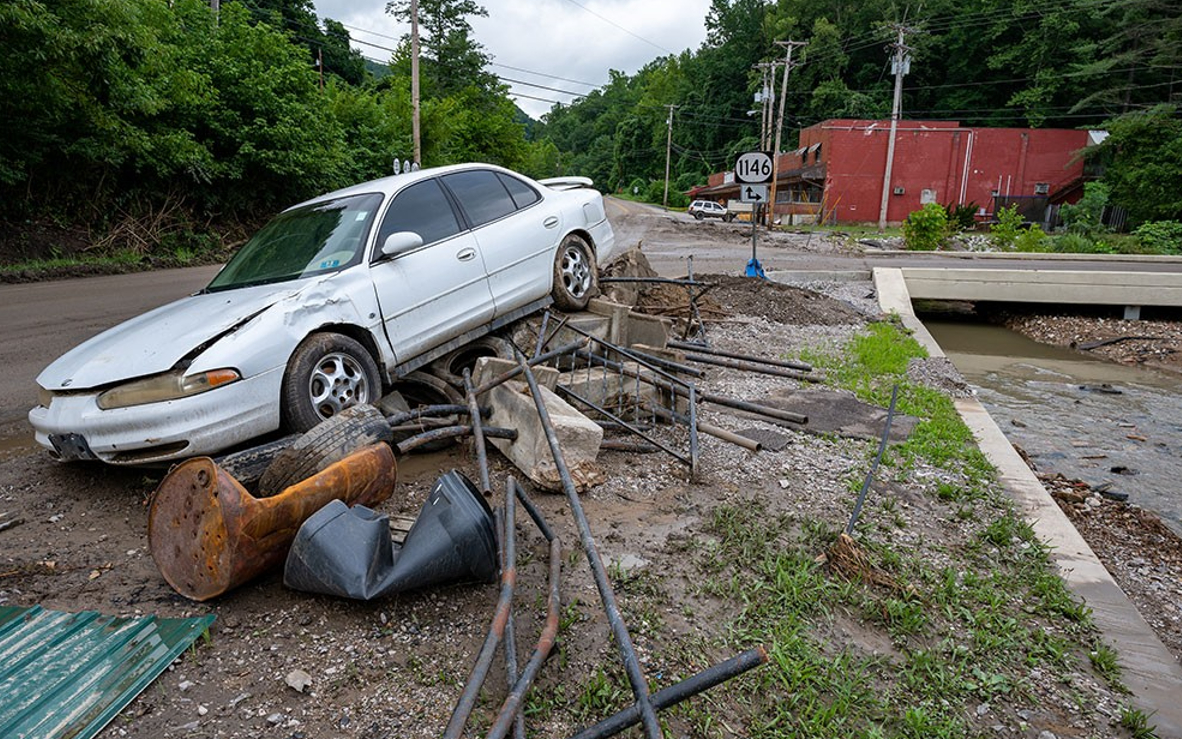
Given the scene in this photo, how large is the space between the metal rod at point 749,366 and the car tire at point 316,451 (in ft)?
13.4

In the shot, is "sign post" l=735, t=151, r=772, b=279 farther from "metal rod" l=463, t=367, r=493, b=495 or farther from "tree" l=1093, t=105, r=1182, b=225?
"tree" l=1093, t=105, r=1182, b=225

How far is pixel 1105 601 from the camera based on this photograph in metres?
3.42

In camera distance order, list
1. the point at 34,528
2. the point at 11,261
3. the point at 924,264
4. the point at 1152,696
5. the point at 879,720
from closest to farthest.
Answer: the point at 879,720
the point at 1152,696
the point at 34,528
the point at 11,261
the point at 924,264

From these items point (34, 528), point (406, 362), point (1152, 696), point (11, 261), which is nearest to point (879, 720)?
point (1152, 696)

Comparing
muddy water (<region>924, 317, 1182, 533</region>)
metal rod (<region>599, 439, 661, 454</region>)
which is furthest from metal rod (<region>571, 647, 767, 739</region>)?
muddy water (<region>924, 317, 1182, 533</region>)

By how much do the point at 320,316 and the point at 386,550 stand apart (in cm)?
209

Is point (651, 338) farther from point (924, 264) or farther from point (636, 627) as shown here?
point (924, 264)

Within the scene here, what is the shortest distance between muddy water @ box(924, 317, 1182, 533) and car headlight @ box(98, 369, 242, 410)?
733 cm

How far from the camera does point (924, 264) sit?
1853 centimetres

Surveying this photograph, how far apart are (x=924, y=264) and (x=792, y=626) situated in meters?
18.1

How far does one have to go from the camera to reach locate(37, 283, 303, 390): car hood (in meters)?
3.79

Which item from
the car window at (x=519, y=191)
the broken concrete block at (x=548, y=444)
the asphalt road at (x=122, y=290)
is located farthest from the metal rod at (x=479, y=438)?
the asphalt road at (x=122, y=290)

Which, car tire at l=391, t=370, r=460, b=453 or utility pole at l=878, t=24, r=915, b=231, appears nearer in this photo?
car tire at l=391, t=370, r=460, b=453

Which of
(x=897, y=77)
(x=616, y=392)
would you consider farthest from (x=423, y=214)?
(x=897, y=77)
